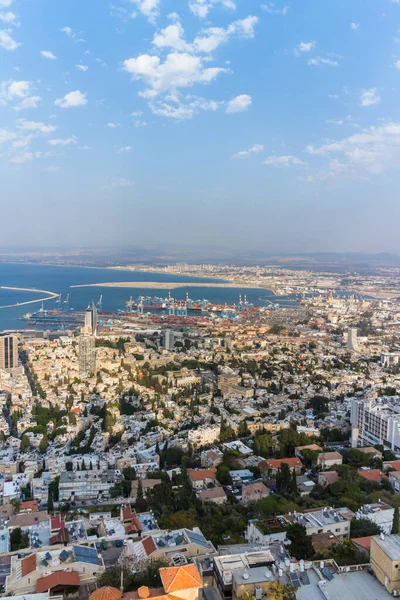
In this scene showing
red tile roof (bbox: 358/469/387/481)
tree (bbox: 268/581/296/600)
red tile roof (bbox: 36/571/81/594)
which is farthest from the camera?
red tile roof (bbox: 358/469/387/481)

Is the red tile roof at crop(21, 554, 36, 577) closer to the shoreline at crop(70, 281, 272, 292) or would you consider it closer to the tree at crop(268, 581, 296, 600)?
the tree at crop(268, 581, 296, 600)

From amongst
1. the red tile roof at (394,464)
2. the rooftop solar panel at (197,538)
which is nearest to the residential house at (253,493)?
the rooftop solar panel at (197,538)

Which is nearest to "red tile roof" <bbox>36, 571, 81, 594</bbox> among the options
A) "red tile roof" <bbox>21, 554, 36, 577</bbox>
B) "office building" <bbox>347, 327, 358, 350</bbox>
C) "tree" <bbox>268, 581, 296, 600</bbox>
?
"red tile roof" <bbox>21, 554, 36, 577</bbox>

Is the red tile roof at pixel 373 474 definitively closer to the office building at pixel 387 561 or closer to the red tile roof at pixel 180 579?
the office building at pixel 387 561

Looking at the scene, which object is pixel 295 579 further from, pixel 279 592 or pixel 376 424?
pixel 376 424

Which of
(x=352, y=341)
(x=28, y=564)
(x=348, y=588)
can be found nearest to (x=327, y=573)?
(x=348, y=588)

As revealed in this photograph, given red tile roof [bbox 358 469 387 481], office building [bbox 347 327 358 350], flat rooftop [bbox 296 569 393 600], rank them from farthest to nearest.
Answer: office building [bbox 347 327 358 350]
red tile roof [bbox 358 469 387 481]
flat rooftop [bbox 296 569 393 600]
